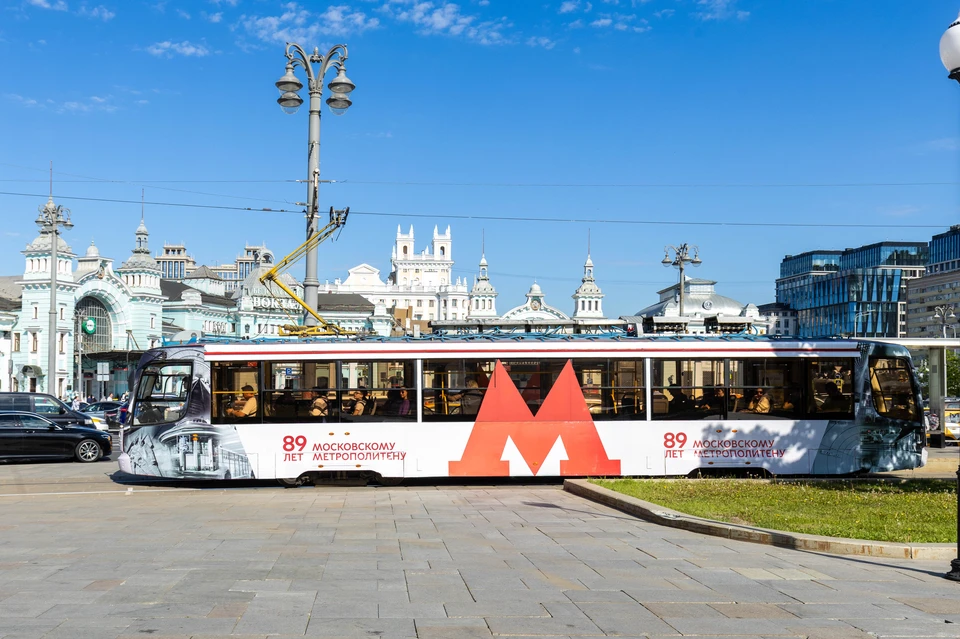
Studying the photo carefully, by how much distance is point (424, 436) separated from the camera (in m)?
18.1

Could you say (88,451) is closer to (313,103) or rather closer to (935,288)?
(313,103)

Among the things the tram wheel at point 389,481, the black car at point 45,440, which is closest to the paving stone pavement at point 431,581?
the tram wheel at point 389,481

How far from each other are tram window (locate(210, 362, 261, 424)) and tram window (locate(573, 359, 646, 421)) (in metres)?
6.18

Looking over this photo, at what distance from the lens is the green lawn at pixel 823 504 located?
11.0 metres

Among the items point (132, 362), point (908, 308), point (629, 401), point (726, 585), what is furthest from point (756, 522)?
point (908, 308)

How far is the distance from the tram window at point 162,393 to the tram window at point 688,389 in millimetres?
9035

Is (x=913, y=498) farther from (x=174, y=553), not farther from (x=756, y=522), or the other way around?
(x=174, y=553)

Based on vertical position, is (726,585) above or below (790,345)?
below

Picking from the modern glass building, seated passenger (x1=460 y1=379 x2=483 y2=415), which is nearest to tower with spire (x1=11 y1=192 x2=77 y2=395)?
seated passenger (x1=460 y1=379 x2=483 y2=415)

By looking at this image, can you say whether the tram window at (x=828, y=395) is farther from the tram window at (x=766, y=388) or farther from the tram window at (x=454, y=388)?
the tram window at (x=454, y=388)

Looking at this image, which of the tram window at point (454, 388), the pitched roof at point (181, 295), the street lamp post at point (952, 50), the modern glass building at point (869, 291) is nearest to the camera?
the street lamp post at point (952, 50)

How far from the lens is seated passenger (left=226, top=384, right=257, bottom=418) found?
18.0 meters

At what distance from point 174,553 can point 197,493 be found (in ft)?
24.4

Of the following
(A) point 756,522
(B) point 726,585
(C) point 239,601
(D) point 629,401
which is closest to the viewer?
(C) point 239,601
